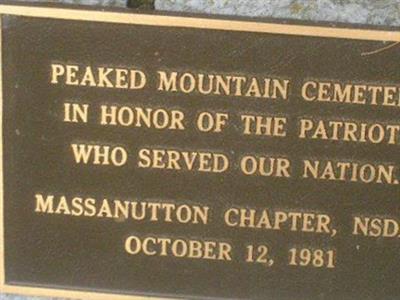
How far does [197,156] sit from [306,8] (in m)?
0.44

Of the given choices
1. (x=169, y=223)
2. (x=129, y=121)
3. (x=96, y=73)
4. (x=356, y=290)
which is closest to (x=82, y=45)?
(x=96, y=73)

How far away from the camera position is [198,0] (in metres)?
2.06

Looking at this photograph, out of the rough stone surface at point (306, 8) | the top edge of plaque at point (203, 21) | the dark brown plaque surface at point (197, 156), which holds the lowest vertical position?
the dark brown plaque surface at point (197, 156)

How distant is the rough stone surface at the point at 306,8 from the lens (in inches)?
80.5

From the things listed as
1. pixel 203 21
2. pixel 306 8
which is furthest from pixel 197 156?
pixel 306 8

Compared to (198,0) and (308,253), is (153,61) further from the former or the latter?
(308,253)

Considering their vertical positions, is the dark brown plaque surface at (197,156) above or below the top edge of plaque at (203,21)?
below

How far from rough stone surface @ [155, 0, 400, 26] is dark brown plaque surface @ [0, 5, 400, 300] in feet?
0.24

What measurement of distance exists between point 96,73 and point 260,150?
1.43ft

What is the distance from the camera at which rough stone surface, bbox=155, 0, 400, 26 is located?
2045 mm

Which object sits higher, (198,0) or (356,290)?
(198,0)

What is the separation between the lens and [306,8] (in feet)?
6.73

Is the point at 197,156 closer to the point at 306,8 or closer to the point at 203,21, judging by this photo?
the point at 203,21

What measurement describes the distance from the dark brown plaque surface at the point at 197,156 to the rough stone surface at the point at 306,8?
0.07 metres
